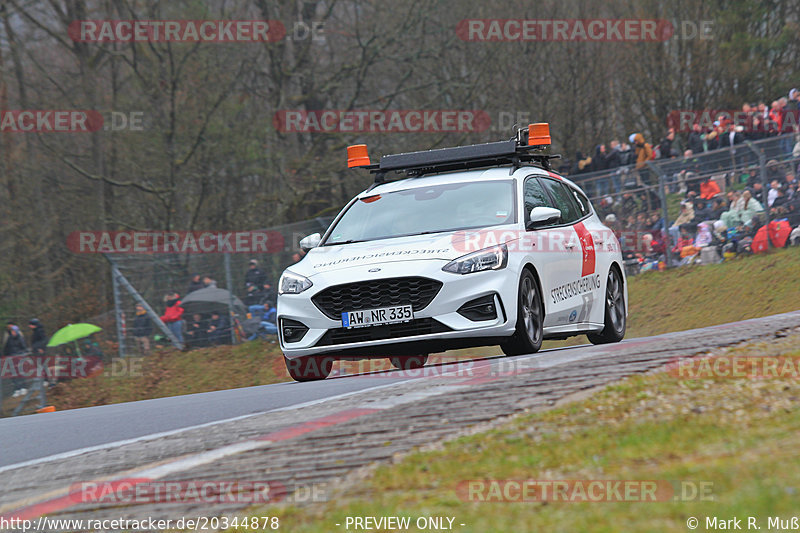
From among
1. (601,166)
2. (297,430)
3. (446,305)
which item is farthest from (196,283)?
(297,430)

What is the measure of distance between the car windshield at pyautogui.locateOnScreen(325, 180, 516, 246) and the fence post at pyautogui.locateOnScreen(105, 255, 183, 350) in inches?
446

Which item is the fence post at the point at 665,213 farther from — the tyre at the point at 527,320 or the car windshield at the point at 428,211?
the tyre at the point at 527,320

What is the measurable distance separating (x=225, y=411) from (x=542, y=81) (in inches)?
1132

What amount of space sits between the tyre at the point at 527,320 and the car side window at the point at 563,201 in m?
1.60

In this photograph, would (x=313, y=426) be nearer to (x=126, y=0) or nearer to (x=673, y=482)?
(x=673, y=482)

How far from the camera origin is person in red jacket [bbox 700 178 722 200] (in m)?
21.7

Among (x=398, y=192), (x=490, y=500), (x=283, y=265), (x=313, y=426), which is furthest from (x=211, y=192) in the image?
(x=490, y=500)

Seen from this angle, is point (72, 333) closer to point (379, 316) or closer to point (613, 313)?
point (613, 313)

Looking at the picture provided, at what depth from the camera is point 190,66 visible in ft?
99.4

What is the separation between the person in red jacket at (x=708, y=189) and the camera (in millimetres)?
21703

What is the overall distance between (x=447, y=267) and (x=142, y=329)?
44.6 feet

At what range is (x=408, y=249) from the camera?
10.1 meters

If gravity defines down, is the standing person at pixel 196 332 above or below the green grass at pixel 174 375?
above

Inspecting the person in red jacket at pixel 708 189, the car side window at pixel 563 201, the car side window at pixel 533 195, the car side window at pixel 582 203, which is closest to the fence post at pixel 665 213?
the person in red jacket at pixel 708 189
